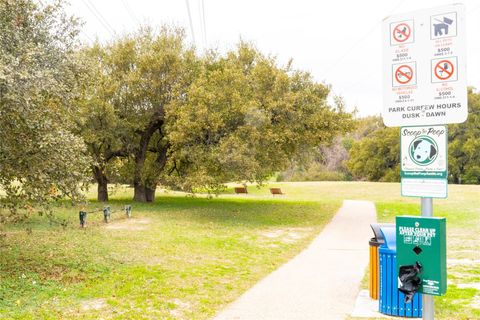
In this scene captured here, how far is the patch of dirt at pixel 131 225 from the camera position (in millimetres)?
16891

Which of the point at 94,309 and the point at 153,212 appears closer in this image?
the point at 94,309

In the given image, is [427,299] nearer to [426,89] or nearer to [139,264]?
[426,89]

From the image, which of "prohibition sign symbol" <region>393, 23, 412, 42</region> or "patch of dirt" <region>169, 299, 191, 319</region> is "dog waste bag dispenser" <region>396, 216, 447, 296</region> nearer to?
"prohibition sign symbol" <region>393, 23, 412, 42</region>

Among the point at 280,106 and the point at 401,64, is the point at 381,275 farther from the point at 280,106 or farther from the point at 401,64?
the point at 280,106

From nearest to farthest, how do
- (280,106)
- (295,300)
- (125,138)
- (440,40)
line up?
(440,40)
(295,300)
(280,106)
(125,138)

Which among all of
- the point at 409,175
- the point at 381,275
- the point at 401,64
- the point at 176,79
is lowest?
the point at 381,275

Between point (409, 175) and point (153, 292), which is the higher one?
point (409, 175)

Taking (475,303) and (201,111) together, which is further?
(201,111)

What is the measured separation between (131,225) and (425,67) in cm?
1553

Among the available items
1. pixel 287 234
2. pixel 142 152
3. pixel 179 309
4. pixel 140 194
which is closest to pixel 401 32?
pixel 179 309

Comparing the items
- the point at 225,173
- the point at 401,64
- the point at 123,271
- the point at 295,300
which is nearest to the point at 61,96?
the point at 123,271

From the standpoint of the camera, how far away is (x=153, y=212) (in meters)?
22.5

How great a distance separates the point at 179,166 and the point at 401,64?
922 inches

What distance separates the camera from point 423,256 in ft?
11.6
